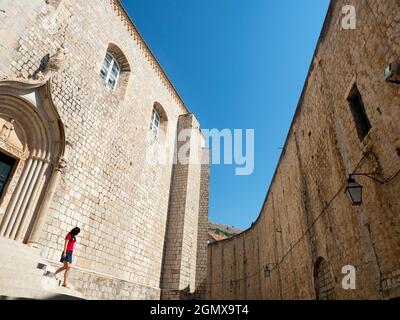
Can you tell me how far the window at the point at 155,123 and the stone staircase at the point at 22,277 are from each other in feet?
24.6

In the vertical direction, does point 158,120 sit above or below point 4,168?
above

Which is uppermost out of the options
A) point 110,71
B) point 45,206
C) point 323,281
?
point 110,71

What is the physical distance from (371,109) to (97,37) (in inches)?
322

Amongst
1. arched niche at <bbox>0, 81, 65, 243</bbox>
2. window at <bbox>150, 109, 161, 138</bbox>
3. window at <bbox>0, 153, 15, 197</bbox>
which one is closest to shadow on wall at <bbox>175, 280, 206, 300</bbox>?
arched niche at <bbox>0, 81, 65, 243</bbox>

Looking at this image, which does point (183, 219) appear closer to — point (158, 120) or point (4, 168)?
point (158, 120)

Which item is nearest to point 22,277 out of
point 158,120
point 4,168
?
point 4,168

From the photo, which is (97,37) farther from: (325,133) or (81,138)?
(325,133)

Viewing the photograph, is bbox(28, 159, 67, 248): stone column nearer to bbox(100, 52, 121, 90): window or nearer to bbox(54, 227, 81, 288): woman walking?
bbox(54, 227, 81, 288): woman walking

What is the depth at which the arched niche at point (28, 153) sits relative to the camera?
5633 mm

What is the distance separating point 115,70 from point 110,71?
0.47 m

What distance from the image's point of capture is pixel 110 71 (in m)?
9.65

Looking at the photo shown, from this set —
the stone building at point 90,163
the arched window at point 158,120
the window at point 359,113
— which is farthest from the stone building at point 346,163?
the arched window at point 158,120

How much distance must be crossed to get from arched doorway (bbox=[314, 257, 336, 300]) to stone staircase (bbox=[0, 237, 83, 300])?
6.38 metres

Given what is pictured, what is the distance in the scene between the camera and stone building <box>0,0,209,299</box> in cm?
576
